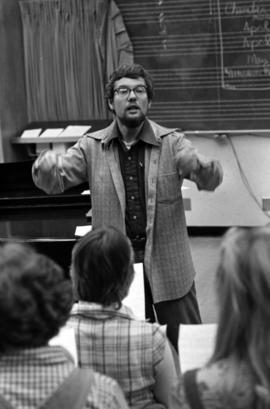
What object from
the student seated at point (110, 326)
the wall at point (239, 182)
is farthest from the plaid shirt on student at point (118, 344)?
the wall at point (239, 182)

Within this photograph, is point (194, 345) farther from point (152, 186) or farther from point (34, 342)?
point (152, 186)

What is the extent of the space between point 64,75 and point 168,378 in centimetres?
414

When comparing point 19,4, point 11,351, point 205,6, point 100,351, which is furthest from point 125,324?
point 19,4

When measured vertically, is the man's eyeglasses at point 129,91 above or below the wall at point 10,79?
above

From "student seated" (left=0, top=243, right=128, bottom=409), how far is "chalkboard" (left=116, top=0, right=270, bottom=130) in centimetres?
424

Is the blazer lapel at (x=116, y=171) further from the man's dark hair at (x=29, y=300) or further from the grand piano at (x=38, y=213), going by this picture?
the man's dark hair at (x=29, y=300)

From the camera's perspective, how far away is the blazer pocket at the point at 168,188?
2.99 metres

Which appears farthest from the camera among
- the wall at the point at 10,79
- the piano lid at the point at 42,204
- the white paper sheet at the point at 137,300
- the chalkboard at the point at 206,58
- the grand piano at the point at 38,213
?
the wall at the point at 10,79

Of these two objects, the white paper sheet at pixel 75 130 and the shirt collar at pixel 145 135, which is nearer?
the shirt collar at pixel 145 135

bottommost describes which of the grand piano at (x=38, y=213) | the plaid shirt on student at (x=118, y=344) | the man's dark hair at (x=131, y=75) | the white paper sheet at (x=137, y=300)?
the grand piano at (x=38, y=213)

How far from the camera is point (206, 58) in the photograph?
5.58m

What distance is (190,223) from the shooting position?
5992mm

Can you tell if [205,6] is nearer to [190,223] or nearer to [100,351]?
[190,223]

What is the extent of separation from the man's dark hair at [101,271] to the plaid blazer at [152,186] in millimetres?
1000
